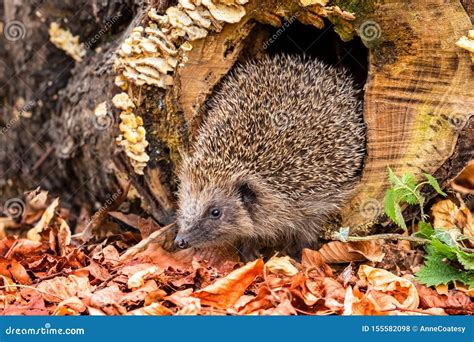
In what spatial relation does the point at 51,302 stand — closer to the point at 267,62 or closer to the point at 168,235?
the point at 168,235

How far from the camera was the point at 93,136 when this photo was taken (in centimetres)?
602

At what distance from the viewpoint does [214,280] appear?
185 inches

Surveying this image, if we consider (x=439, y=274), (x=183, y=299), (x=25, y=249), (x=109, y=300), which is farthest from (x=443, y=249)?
(x=25, y=249)

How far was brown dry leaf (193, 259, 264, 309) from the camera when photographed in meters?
4.24

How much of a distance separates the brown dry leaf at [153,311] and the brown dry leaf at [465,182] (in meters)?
2.32

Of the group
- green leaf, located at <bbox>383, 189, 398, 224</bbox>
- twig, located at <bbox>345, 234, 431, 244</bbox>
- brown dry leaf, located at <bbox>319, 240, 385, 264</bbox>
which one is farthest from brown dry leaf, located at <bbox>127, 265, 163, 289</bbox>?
green leaf, located at <bbox>383, 189, 398, 224</bbox>

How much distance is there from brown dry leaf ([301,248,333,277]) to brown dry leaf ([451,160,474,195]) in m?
1.10

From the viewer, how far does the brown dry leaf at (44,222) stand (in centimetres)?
582

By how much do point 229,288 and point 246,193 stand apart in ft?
4.03

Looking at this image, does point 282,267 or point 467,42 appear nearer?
point 467,42

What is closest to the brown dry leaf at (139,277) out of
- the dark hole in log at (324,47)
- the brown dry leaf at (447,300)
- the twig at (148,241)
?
the twig at (148,241)

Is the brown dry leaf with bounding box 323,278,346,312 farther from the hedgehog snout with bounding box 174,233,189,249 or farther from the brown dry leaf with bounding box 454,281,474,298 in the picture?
the hedgehog snout with bounding box 174,233,189,249

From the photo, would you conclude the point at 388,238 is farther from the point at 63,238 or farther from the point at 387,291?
the point at 63,238

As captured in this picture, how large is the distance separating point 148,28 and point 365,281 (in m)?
2.44
